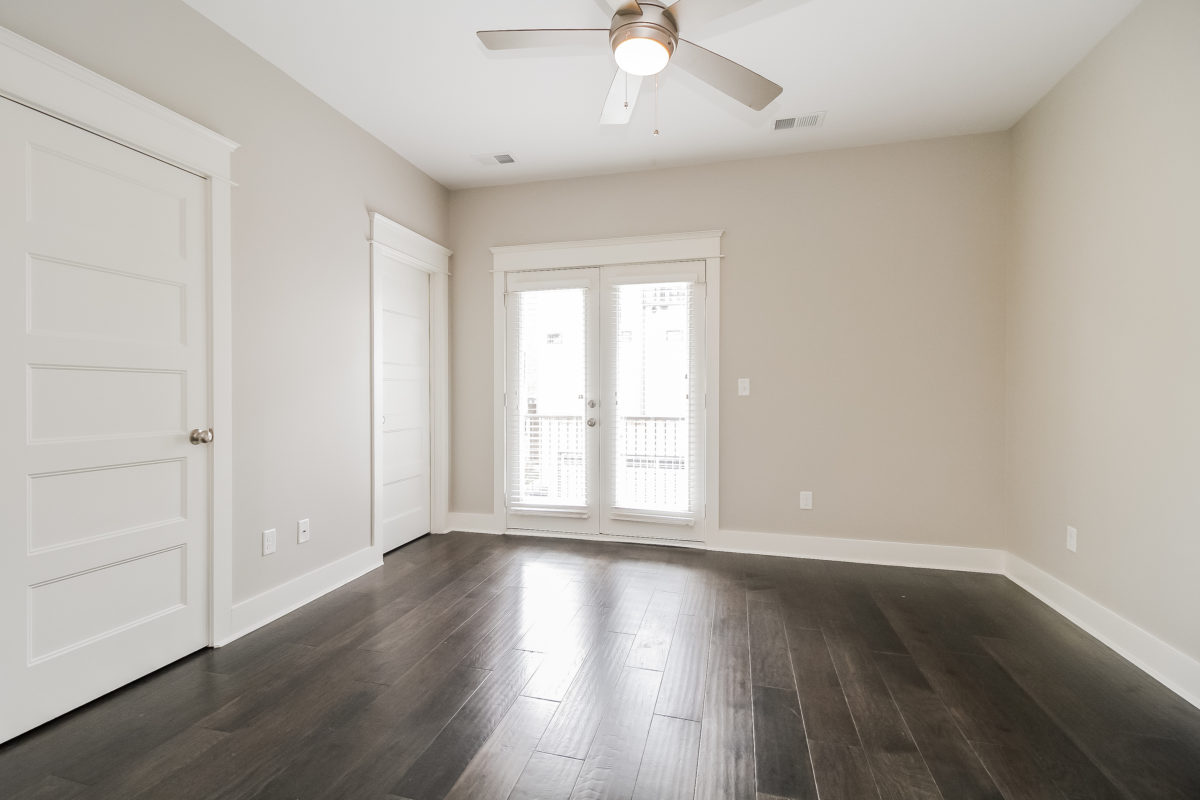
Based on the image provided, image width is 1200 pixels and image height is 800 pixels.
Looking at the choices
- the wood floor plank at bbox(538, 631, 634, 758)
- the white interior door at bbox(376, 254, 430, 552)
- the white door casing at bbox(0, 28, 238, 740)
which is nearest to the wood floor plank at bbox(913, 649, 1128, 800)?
the wood floor plank at bbox(538, 631, 634, 758)

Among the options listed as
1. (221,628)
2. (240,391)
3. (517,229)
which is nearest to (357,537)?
(221,628)

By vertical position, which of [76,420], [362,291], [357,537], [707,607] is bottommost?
[707,607]

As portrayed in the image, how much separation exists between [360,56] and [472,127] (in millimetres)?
830

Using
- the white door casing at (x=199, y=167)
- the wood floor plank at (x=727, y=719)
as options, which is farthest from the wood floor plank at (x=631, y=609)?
the white door casing at (x=199, y=167)

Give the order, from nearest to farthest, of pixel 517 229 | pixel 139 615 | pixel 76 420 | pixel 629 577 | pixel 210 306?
pixel 76 420 < pixel 139 615 < pixel 210 306 < pixel 629 577 < pixel 517 229

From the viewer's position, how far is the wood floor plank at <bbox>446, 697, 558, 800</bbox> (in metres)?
1.55

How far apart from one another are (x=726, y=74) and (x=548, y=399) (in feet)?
8.84

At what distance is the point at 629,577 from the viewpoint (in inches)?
133

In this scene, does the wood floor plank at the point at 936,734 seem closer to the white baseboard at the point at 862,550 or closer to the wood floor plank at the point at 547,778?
the wood floor plank at the point at 547,778

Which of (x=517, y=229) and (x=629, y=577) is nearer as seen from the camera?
(x=629, y=577)

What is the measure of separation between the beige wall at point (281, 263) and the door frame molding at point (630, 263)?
→ 109 cm

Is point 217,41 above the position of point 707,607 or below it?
above

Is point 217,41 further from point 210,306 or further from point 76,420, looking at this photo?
point 76,420

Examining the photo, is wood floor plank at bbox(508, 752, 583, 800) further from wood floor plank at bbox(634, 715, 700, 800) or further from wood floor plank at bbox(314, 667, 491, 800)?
wood floor plank at bbox(314, 667, 491, 800)
